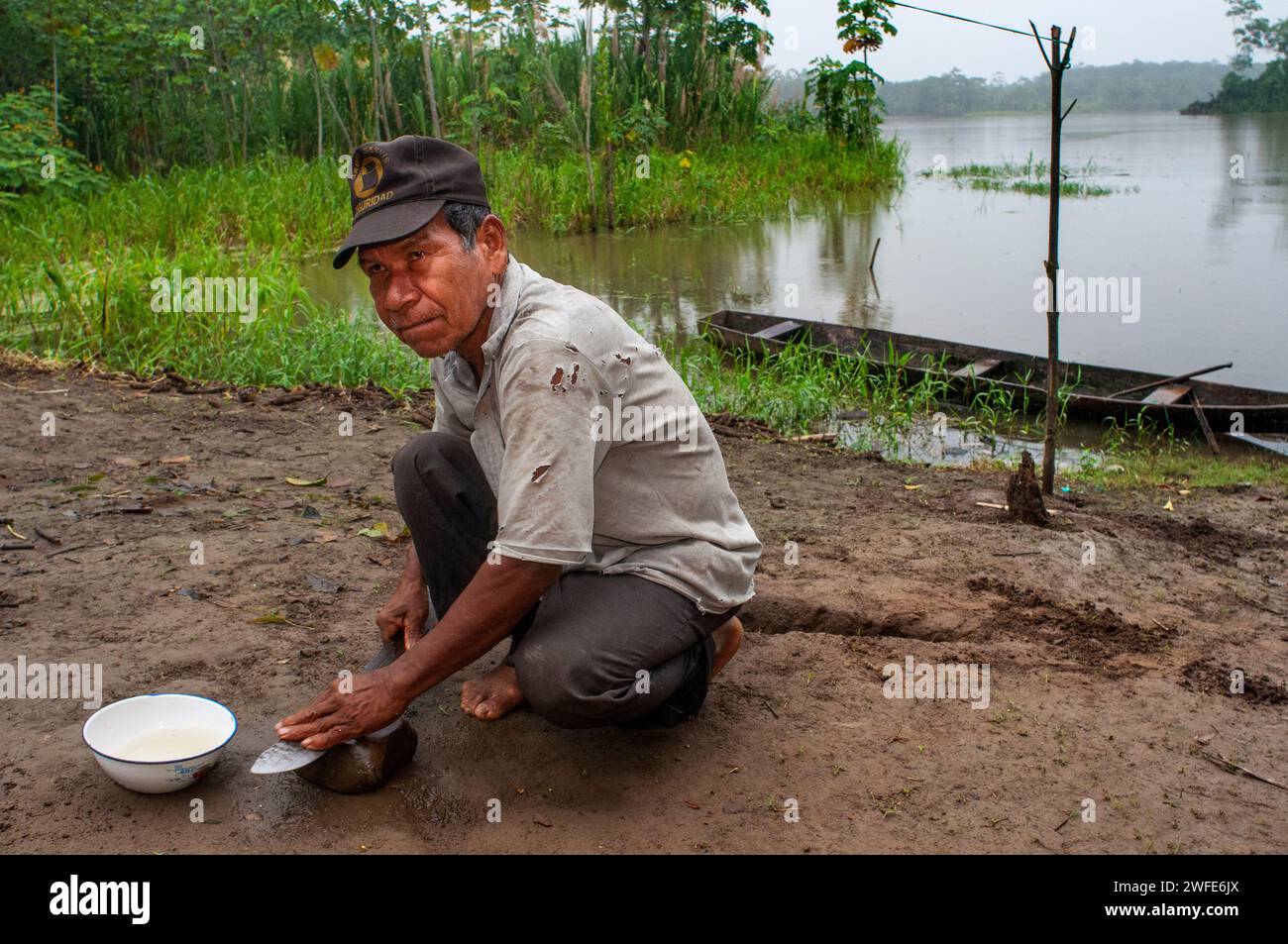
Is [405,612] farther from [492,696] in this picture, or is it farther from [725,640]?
[725,640]

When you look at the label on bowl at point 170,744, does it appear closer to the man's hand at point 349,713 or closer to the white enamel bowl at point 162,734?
the white enamel bowl at point 162,734

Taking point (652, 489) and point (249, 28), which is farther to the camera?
point (249, 28)

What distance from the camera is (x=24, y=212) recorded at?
343 inches

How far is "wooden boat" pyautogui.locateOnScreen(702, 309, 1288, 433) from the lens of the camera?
242 inches

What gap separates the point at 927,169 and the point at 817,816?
20644mm

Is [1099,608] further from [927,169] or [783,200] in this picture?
[927,169]

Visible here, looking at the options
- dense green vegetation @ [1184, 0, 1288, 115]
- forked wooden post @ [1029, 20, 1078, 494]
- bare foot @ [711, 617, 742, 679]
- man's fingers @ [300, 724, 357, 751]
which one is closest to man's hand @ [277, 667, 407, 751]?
man's fingers @ [300, 724, 357, 751]

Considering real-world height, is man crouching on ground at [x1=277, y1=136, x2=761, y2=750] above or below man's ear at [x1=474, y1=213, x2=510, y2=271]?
below

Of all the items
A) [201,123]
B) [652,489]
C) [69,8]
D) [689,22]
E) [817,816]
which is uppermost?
[689,22]

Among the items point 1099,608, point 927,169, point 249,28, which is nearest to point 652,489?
point 1099,608

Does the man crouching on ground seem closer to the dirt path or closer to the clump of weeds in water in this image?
the dirt path

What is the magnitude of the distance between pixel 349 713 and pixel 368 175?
38.7 inches

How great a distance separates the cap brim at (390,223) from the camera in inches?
78.5

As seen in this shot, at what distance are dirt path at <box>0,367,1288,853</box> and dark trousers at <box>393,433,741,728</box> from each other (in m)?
0.19
